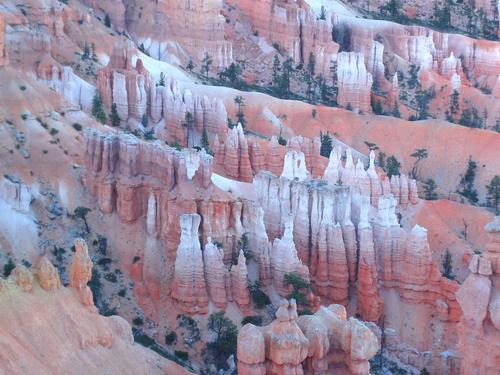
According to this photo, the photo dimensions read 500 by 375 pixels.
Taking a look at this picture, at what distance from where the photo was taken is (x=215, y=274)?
47.8 metres

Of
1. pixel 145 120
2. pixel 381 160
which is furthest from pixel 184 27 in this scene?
pixel 145 120

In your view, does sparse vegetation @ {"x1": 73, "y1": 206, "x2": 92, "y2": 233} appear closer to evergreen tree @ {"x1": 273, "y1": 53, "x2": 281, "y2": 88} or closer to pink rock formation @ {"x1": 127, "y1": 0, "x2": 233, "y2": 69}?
pink rock formation @ {"x1": 127, "y1": 0, "x2": 233, "y2": 69}

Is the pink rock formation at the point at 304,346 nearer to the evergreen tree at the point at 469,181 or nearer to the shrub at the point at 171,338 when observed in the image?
the shrub at the point at 171,338

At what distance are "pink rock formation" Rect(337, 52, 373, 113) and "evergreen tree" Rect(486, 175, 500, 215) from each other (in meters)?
16.5

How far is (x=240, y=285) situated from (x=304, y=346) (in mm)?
14869

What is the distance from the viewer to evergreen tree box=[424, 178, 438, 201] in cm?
6786

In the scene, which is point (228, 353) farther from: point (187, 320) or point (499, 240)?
point (499, 240)

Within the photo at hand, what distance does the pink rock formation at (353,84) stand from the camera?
3280 inches

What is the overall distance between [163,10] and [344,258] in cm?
4074

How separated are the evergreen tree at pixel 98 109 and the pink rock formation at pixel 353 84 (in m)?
25.3

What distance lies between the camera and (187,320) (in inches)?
1865

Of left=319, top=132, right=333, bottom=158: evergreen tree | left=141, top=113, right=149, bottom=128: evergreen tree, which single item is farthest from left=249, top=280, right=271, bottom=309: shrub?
left=319, top=132, right=333, bottom=158: evergreen tree

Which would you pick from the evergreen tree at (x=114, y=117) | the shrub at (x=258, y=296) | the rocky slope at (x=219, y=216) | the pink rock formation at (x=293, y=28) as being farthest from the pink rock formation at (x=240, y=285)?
the pink rock formation at (x=293, y=28)

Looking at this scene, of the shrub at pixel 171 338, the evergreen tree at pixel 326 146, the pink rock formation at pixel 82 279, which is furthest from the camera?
the evergreen tree at pixel 326 146
